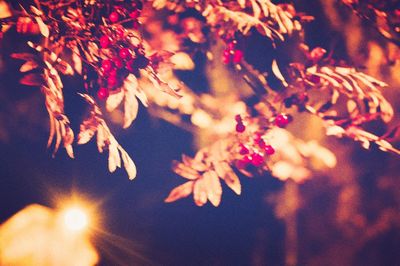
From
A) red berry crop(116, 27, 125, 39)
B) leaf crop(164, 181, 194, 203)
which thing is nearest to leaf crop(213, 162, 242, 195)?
leaf crop(164, 181, 194, 203)

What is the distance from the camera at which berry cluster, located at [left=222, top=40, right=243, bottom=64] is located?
1174mm

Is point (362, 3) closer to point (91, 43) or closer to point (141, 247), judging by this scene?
point (91, 43)

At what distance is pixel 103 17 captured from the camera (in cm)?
112

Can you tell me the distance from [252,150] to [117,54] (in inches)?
23.9

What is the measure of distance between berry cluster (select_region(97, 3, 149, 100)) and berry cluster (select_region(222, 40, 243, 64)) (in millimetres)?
297

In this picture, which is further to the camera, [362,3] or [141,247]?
[362,3]

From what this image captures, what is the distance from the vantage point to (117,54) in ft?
3.73

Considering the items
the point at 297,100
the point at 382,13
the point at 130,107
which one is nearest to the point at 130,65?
the point at 130,107

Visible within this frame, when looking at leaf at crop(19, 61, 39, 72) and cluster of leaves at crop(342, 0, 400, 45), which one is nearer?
leaf at crop(19, 61, 39, 72)

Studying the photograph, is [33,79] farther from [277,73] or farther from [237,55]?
[277,73]

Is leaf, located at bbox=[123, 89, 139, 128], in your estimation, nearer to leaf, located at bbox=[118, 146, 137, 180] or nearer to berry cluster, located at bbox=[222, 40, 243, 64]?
leaf, located at bbox=[118, 146, 137, 180]

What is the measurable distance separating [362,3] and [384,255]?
37.6 inches

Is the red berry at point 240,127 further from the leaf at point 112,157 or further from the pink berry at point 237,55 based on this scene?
the leaf at point 112,157

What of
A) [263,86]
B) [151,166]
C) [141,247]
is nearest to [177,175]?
[151,166]
